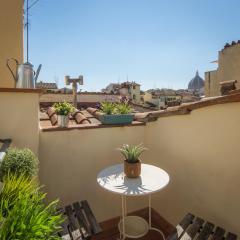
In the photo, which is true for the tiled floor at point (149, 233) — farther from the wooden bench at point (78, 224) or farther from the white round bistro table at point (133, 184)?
the wooden bench at point (78, 224)

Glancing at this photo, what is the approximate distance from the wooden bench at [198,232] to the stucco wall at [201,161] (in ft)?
0.99

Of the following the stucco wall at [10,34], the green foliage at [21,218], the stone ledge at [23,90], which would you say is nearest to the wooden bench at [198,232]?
the green foliage at [21,218]

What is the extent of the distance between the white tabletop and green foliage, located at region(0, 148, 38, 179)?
2.68 ft

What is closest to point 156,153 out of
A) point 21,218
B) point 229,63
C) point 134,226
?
point 134,226

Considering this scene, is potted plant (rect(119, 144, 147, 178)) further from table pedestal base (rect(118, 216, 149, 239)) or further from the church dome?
the church dome

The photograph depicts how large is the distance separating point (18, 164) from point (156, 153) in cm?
230

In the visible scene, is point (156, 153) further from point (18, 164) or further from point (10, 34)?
point (10, 34)

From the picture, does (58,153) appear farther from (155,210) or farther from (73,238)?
(155,210)

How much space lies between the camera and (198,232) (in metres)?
2.25

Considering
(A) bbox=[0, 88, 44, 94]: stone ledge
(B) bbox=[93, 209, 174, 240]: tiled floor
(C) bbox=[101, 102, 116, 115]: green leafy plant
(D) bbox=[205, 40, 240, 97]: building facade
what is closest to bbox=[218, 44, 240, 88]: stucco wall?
(D) bbox=[205, 40, 240, 97]: building facade

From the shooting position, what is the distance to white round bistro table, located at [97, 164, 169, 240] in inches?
88.6

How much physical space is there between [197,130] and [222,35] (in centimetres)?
978

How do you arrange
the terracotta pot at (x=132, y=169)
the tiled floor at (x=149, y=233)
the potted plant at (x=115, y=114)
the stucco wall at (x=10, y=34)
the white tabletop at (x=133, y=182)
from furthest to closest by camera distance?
the stucco wall at (x=10, y=34), the potted plant at (x=115, y=114), the tiled floor at (x=149, y=233), the terracotta pot at (x=132, y=169), the white tabletop at (x=133, y=182)

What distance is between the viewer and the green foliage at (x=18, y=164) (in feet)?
6.04
